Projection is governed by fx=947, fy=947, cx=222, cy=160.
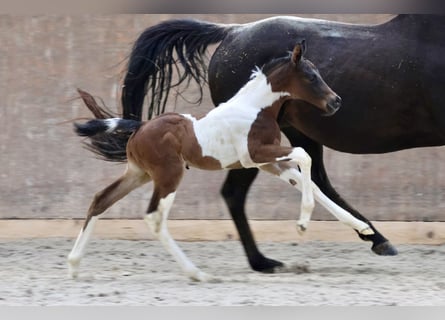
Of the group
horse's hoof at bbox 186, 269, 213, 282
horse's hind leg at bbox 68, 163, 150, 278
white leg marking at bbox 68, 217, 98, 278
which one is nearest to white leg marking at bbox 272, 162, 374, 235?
horse's hoof at bbox 186, 269, 213, 282

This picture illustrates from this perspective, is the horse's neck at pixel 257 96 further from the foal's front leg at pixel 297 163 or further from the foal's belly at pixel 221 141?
A: the foal's front leg at pixel 297 163

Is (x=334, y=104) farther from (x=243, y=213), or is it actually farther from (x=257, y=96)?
(x=243, y=213)

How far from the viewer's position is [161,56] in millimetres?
6445

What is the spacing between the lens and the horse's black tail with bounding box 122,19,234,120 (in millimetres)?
6438

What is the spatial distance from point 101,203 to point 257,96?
111 cm

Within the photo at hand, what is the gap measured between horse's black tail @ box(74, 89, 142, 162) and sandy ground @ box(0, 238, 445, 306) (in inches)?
30.2

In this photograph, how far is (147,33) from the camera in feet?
21.2

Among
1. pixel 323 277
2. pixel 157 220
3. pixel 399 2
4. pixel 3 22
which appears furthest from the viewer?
pixel 3 22

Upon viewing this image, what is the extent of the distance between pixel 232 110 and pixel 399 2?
146 centimetres

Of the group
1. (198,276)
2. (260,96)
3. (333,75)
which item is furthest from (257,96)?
(198,276)

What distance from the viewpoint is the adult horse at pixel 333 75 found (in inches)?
236

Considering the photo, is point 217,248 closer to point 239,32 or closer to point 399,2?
point 239,32

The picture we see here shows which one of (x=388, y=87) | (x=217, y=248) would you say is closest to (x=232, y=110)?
(x=388, y=87)

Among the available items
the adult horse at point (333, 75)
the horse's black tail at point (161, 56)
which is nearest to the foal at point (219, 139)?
the adult horse at point (333, 75)
